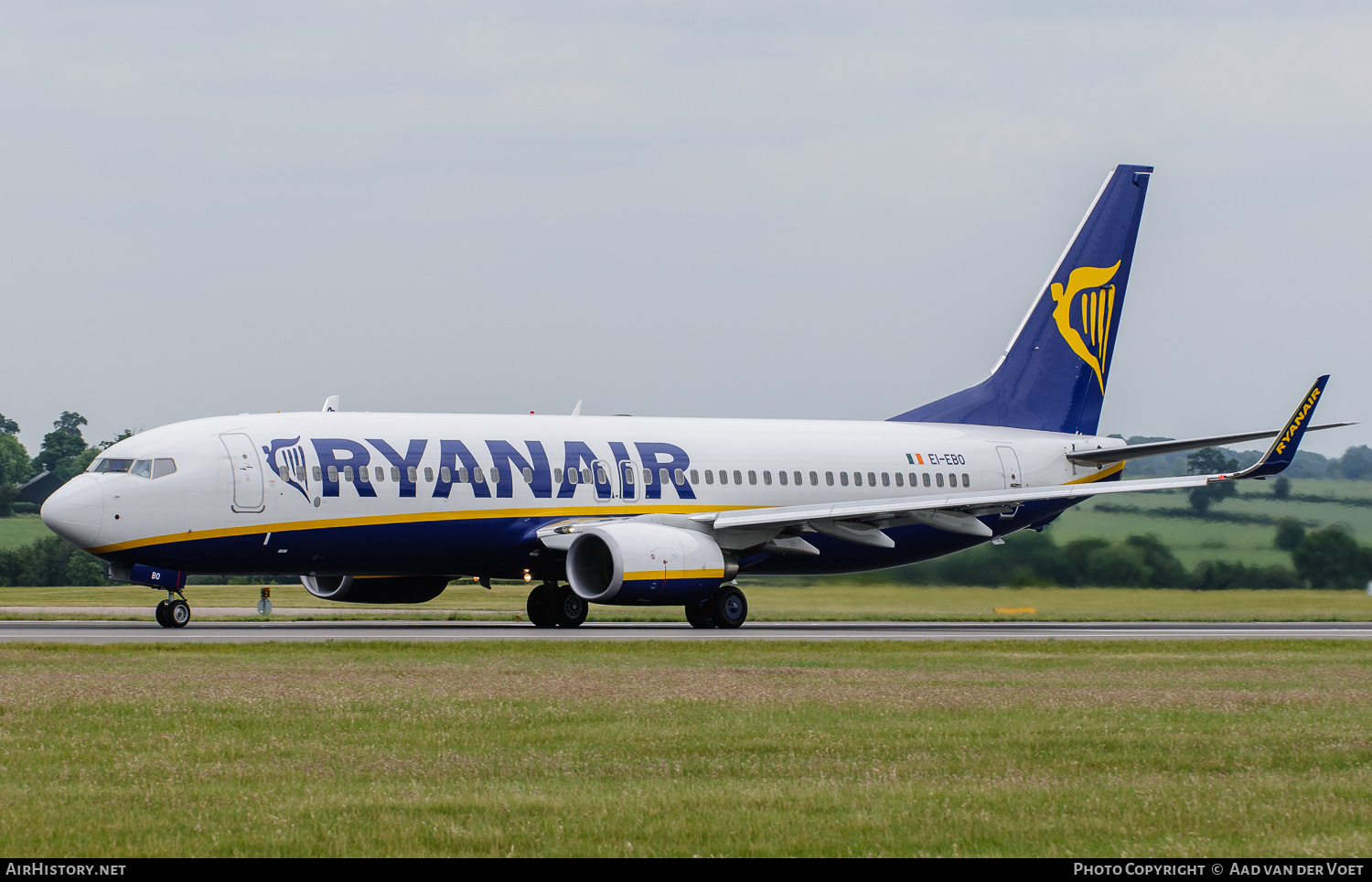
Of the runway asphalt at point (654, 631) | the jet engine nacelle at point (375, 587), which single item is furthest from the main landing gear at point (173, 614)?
the jet engine nacelle at point (375, 587)

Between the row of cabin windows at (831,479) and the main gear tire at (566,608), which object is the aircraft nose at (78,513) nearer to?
the main gear tire at (566,608)

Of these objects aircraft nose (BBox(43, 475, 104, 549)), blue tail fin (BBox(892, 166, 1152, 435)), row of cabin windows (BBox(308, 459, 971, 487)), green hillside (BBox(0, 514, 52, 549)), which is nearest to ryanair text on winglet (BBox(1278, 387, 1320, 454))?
row of cabin windows (BBox(308, 459, 971, 487))

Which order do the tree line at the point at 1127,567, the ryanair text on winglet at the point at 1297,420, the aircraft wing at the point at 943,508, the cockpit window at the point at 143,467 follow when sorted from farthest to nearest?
the tree line at the point at 1127,567
the aircraft wing at the point at 943,508
the ryanair text on winglet at the point at 1297,420
the cockpit window at the point at 143,467

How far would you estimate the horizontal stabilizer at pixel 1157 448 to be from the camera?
112 ft

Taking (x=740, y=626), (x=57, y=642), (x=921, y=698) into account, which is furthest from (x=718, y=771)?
(x=740, y=626)

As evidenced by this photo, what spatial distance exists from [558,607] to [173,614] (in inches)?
292

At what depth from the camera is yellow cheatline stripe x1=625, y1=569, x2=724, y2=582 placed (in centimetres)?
Result: 2920

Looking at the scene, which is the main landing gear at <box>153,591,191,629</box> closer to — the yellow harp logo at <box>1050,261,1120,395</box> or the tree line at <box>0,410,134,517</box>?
the yellow harp logo at <box>1050,261,1120,395</box>

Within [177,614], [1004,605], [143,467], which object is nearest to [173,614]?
[177,614]

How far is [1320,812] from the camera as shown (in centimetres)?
1015

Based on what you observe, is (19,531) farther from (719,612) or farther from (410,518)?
(719,612)

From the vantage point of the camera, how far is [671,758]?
40.5ft

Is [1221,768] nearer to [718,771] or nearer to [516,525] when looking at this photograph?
[718,771]

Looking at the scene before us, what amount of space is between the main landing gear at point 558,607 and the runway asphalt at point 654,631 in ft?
1.39
